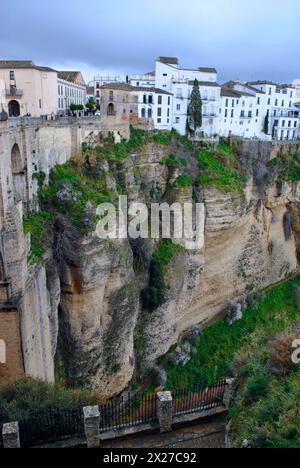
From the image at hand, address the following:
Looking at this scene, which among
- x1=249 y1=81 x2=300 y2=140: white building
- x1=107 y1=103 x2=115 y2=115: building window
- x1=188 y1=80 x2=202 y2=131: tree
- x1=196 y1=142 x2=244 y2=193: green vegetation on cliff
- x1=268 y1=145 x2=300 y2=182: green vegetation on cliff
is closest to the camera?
x1=107 y1=103 x2=115 y2=115: building window

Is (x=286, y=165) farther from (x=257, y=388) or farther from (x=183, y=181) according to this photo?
(x=257, y=388)

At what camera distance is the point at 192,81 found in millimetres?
28438

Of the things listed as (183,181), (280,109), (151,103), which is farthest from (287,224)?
(151,103)

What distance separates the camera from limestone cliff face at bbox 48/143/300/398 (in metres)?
15.0

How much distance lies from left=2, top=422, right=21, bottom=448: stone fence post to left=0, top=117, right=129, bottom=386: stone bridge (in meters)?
3.68

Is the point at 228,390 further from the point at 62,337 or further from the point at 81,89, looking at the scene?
the point at 81,89

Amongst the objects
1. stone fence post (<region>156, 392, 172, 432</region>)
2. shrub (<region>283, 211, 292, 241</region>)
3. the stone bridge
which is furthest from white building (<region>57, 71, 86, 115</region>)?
stone fence post (<region>156, 392, 172, 432</region>)

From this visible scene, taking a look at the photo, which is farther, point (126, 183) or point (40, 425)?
point (126, 183)

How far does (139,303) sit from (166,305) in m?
1.48

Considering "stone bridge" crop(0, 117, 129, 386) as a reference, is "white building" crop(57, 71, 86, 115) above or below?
above

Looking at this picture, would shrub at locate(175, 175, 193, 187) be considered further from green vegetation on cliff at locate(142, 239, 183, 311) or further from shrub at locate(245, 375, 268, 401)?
shrub at locate(245, 375, 268, 401)

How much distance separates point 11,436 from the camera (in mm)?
7617

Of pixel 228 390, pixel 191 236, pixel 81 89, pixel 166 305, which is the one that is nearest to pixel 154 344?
pixel 166 305

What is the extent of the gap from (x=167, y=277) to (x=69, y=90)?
1735 centimetres
